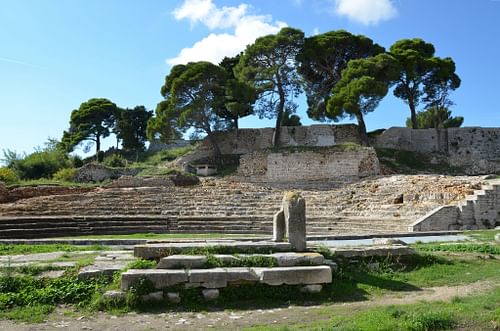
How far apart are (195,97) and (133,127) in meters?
12.7

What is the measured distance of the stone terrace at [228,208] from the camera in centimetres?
1700

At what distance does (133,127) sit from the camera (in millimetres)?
41250

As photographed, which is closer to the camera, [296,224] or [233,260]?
[233,260]

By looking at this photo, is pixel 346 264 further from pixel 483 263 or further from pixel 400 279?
pixel 483 263

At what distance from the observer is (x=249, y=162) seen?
28594mm

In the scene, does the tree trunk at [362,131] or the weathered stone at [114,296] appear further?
the tree trunk at [362,131]

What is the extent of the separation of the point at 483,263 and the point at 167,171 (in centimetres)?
2300

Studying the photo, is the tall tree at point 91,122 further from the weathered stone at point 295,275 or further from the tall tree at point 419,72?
the weathered stone at point 295,275

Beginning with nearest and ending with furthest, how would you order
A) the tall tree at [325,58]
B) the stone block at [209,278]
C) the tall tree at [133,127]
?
the stone block at [209,278], the tall tree at [325,58], the tall tree at [133,127]

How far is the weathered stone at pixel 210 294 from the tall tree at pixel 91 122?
37.5 meters

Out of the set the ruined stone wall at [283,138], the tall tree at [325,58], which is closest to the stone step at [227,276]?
the ruined stone wall at [283,138]

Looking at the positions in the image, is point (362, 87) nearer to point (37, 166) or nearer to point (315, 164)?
point (315, 164)

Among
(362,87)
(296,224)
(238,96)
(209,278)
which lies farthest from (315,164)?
(209,278)

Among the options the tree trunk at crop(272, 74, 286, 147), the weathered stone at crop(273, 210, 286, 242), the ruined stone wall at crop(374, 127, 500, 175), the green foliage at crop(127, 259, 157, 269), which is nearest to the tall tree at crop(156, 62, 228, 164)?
the tree trunk at crop(272, 74, 286, 147)
